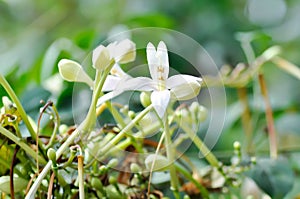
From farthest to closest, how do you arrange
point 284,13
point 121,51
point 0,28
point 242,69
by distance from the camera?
1. point 0,28
2. point 284,13
3. point 242,69
4. point 121,51

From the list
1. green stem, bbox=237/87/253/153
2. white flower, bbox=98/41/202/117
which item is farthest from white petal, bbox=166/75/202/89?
green stem, bbox=237/87/253/153

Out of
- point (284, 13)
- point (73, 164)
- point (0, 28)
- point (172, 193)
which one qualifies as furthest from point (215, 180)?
point (0, 28)

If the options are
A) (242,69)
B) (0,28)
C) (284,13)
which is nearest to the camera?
(242,69)

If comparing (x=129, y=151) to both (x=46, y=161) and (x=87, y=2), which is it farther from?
(x=87, y=2)

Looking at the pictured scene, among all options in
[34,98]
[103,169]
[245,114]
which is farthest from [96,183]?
→ [245,114]

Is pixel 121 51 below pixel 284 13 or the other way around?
the other way around

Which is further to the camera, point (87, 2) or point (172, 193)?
point (87, 2)
